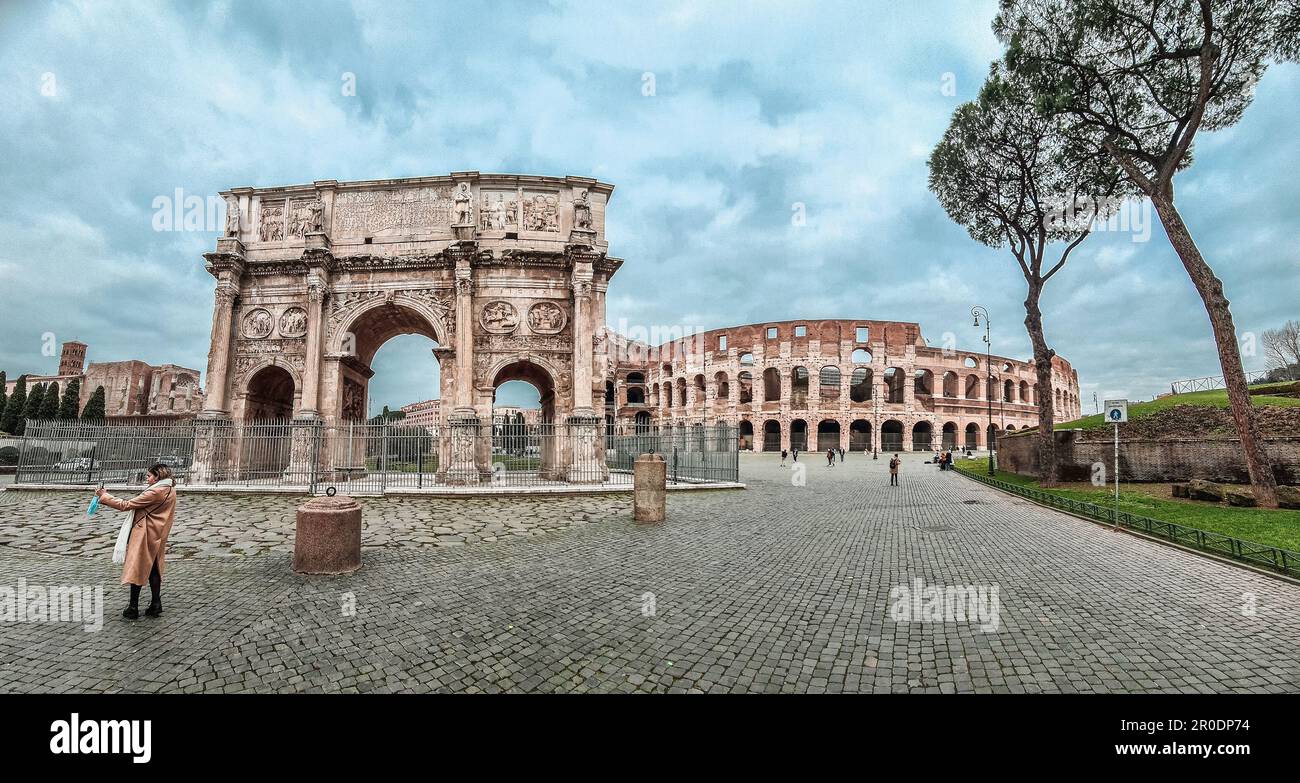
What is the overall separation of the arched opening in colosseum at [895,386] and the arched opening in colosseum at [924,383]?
4.51ft

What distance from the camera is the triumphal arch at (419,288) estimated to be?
17516 mm

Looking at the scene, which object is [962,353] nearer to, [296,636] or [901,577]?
[901,577]

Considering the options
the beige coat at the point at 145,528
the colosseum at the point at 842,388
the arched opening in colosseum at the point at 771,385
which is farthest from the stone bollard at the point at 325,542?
the arched opening in colosseum at the point at 771,385

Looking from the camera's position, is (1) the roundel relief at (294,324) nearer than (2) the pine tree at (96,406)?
Yes

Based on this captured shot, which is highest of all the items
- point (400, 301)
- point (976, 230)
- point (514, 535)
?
point (976, 230)

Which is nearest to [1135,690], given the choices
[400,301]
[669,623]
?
[669,623]

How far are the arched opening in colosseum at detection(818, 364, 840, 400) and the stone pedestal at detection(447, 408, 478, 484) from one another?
1434 inches

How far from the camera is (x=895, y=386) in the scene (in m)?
45.9

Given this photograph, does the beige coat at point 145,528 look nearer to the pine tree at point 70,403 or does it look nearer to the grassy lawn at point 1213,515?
the grassy lawn at point 1213,515

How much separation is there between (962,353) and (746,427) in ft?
74.5

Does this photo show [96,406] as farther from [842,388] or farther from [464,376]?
[842,388]

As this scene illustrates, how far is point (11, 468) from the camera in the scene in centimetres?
1878

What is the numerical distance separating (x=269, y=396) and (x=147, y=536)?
1907cm

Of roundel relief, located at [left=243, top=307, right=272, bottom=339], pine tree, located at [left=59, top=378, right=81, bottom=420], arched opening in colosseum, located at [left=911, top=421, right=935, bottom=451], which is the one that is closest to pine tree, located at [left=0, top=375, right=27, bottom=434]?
pine tree, located at [left=59, top=378, right=81, bottom=420]
